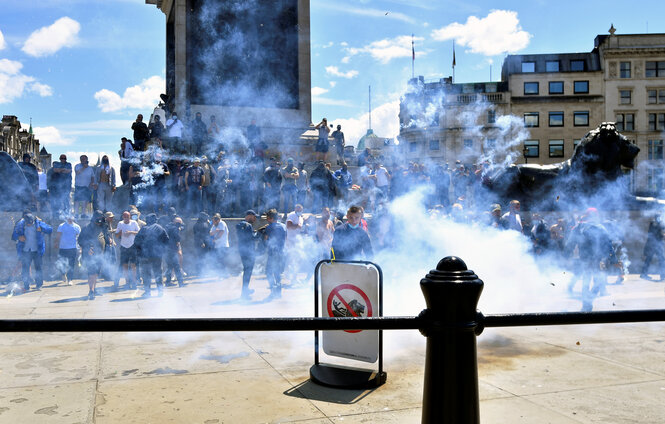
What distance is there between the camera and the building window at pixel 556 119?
49.7 m

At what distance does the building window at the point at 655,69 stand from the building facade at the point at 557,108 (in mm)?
73

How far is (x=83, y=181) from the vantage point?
544 inches

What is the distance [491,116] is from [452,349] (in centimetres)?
5054

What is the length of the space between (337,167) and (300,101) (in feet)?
8.45

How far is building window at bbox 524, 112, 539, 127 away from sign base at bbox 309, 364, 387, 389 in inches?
1908

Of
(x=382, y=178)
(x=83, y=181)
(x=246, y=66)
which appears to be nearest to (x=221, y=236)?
(x=83, y=181)

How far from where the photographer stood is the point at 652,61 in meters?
48.2

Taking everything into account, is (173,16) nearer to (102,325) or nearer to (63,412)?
(63,412)

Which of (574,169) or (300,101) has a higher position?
(300,101)

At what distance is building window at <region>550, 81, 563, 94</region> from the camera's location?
5000 cm

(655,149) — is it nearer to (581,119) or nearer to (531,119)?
(581,119)

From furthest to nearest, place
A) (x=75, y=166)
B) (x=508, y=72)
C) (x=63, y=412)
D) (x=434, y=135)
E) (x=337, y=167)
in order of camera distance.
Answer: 1. (x=508, y=72)
2. (x=434, y=135)
3. (x=337, y=167)
4. (x=75, y=166)
5. (x=63, y=412)

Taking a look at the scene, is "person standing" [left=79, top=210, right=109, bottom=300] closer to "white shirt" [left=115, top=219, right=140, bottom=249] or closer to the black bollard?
"white shirt" [left=115, top=219, right=140, bottom=249]

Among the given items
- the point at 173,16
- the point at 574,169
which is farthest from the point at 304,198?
the point at 173,16
